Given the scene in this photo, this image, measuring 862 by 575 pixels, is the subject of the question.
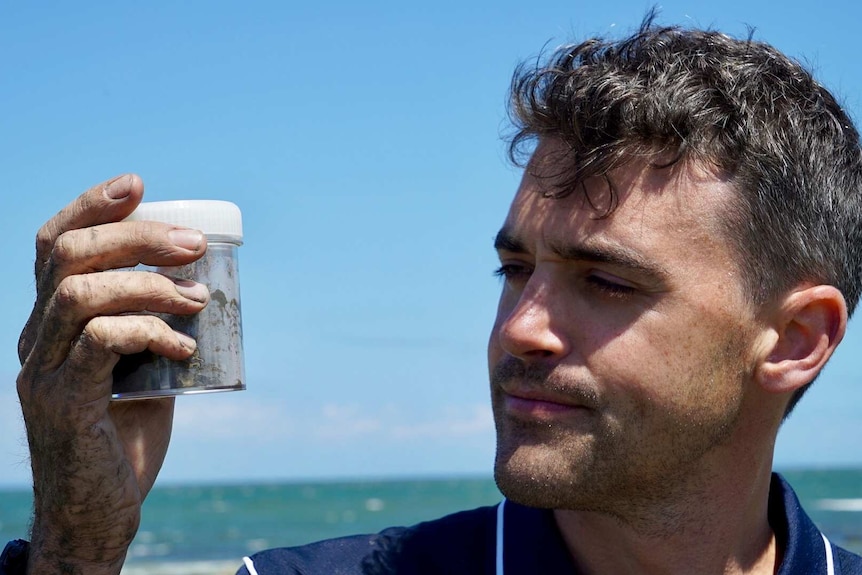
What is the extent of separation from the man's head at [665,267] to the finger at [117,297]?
31.8 inches

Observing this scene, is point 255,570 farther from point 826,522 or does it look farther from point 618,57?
point 826,522

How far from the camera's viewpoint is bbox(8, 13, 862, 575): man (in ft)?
7.29

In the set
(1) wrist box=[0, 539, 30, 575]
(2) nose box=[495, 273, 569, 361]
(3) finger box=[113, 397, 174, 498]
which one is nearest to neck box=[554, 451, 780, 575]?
(2) nose box=[495, 273, 569, 361]

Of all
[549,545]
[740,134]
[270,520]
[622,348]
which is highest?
[740,134]

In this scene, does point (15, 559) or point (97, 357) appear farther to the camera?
point (15, 559)

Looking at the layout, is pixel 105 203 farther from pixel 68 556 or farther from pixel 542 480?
pixel 542 480

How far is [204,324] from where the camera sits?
82.7 inches

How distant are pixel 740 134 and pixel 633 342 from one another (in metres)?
0.63

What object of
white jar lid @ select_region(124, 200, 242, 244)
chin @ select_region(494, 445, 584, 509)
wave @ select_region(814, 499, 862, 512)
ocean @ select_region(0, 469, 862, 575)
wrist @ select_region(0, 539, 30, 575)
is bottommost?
wave @ select_region(814, 499, 862, 512)

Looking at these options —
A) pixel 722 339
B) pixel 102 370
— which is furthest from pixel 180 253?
pixel 722 339

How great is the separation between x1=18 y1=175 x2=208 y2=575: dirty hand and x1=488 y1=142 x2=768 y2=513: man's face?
33.3 inches

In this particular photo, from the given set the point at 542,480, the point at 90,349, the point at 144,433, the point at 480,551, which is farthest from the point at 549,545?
the point at 90,349

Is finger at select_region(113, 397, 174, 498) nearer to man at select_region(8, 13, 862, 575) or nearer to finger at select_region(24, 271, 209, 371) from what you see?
man at select_region(8, 13, 862, 575)

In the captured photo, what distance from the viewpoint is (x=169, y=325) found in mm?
2094
